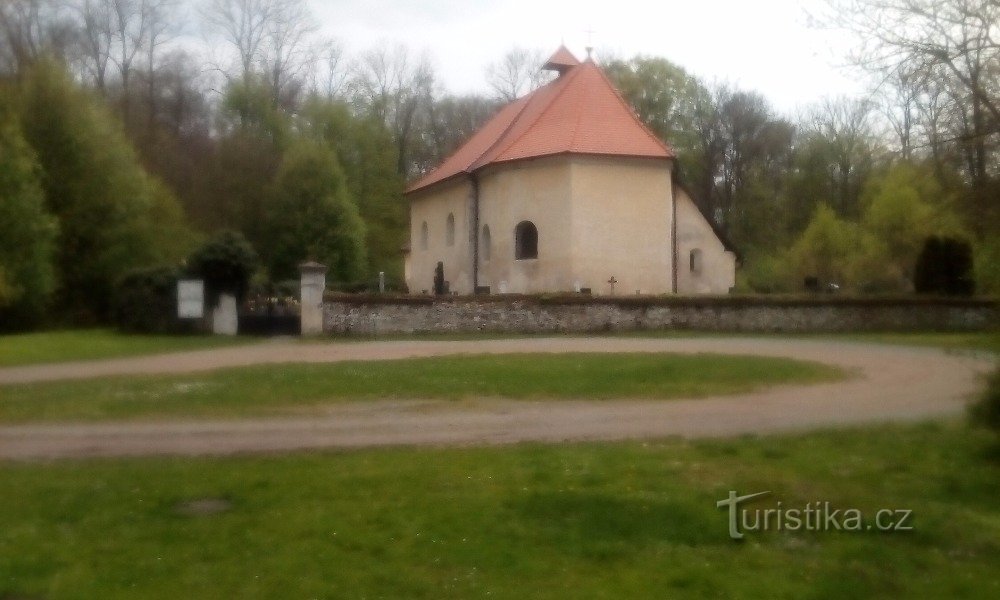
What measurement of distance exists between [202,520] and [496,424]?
203 inches

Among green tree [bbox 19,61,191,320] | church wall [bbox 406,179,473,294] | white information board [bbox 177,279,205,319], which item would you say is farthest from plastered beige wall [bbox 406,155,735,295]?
green tree [bbox 19,61,191,320]

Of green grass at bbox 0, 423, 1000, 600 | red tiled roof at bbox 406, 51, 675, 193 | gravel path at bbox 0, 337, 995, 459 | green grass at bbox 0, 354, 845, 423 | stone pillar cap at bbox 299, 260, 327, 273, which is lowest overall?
green grass at bbox 0, 423, 1000, 600

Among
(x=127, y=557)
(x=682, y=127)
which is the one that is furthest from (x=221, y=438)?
(x=682, y=127)

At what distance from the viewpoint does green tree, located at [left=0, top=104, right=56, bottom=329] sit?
29609 mm

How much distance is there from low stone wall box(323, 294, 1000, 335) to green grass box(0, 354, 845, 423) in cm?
888

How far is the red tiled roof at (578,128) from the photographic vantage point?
1387 inches

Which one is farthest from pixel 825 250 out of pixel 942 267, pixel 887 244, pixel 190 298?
pixel 190 298

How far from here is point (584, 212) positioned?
34.8 meters

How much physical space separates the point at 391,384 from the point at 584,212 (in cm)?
1984

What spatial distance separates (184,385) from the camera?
16297mm

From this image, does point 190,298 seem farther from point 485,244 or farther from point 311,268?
point 485,244

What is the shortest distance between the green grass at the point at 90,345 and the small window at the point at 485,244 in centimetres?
1257

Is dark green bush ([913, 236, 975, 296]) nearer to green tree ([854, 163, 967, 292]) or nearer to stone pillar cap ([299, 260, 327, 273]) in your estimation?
green tree ([854, 163, 967, 292])

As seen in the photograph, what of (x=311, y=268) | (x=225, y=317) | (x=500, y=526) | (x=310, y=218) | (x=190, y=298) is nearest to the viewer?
(x=500, y=526)
